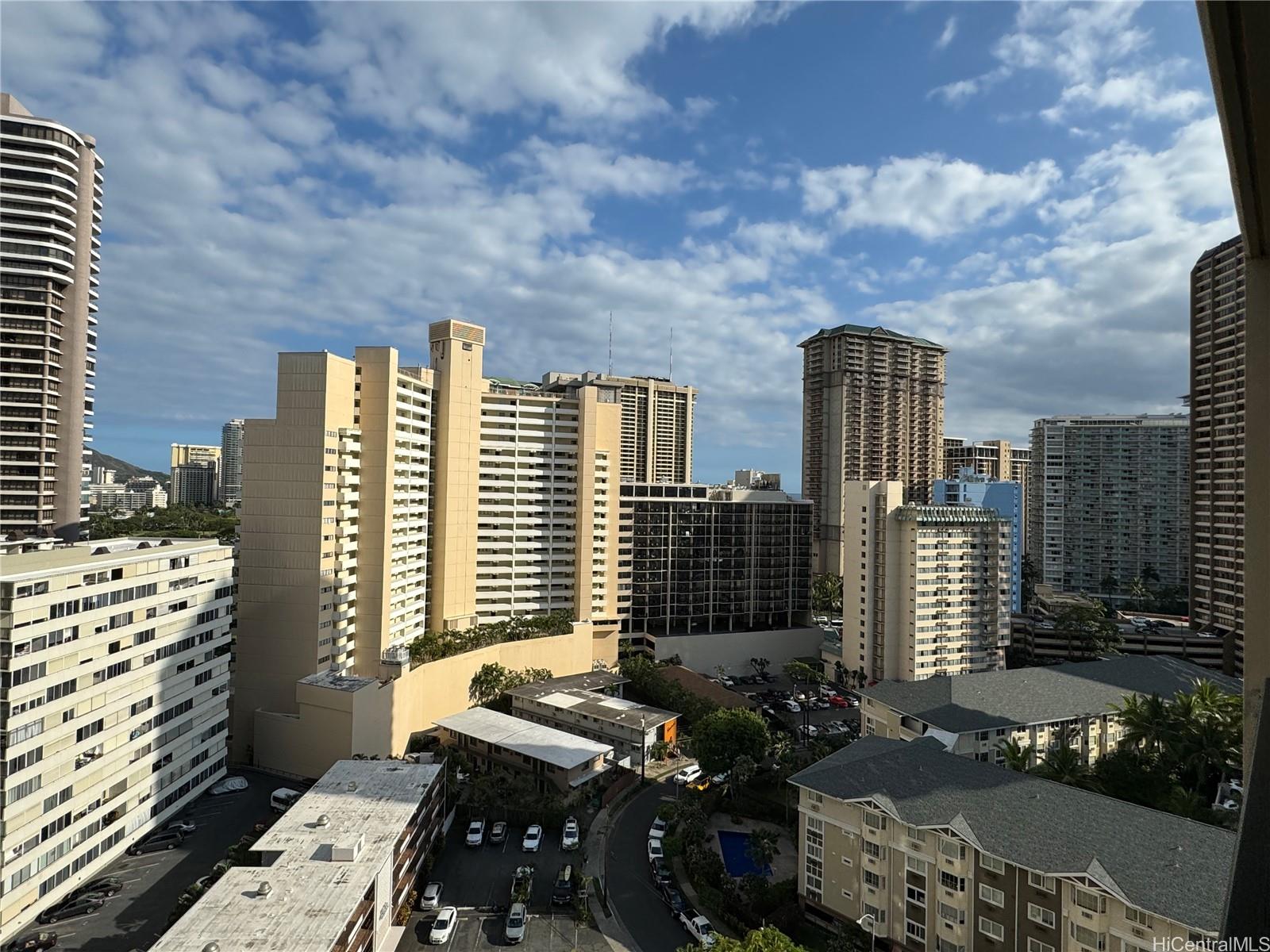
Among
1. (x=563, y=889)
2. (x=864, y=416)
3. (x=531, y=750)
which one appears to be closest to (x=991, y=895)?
(x=563, y=889)

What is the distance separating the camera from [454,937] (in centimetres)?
2403

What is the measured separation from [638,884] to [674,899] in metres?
1.96

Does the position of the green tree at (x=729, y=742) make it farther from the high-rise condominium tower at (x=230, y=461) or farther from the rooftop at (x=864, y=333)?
the high-rise condominium tower at (x=230, y=461)

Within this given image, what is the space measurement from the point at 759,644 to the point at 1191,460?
39.2 metres

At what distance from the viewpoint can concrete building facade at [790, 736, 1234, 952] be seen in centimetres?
1848

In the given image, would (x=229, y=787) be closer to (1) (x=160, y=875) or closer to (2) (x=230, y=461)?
(1) (x=160, y=875)

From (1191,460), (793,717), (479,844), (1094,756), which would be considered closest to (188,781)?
(479,844)

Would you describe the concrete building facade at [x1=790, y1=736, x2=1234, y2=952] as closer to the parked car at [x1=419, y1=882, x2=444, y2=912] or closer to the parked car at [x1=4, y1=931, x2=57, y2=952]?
the parked car at [x1=419, y1=882, x2=444, y2=912]

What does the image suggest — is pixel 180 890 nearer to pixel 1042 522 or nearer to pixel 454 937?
pixel 454 937

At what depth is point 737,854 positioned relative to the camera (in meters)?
30.3

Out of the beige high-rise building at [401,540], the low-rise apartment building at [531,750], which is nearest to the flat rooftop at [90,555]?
the beige high-rise building at [401,540]

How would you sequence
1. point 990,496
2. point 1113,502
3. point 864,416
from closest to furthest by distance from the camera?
point 990,496
point 864,416
point 1113,502

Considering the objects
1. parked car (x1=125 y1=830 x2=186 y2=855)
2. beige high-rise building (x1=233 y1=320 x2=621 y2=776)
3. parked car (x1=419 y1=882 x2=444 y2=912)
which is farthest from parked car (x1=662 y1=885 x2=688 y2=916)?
parked car (x1=125 y1=830 x2=186 y2=855)

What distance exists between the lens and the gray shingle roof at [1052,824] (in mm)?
18250
